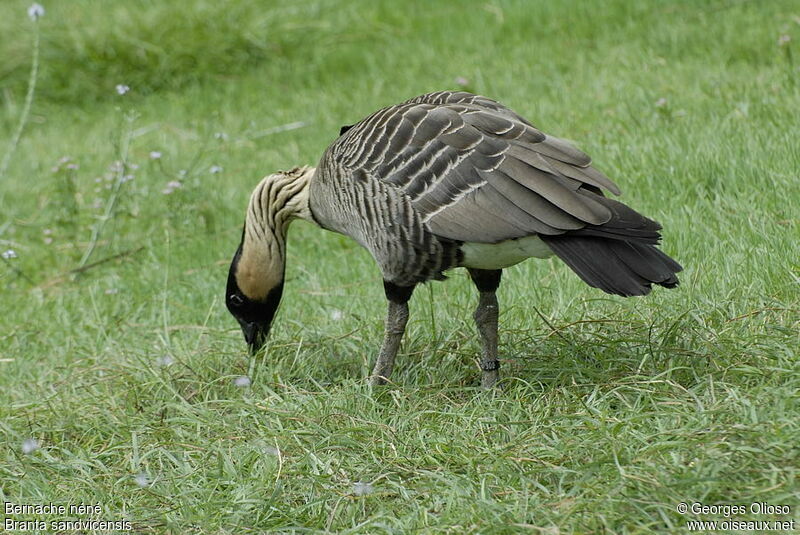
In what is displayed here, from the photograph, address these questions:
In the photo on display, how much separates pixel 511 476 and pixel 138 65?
8.96 meters

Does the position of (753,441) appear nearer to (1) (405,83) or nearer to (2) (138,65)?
(1) (405,83)

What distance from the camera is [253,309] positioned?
5.67 metres

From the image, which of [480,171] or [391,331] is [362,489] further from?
[480,171]

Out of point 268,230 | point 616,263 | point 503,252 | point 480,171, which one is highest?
point 480,171

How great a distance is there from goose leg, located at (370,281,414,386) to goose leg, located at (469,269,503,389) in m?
0.36

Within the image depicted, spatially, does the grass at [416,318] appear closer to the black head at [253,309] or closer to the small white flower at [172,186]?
the small white flower at [172,186]

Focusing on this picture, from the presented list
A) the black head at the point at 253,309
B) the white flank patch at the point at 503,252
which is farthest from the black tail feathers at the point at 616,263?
the black head at the point at 253,309

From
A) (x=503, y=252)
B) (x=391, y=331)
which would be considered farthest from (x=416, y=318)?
(x=503, y=252)

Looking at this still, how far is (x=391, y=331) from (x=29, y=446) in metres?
1.80

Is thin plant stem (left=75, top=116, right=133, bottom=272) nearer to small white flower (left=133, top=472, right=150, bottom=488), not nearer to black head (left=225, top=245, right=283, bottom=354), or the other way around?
black head (left=225, top=245, right=283, bottom=354)

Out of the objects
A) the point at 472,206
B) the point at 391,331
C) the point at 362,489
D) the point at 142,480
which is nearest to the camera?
the point at 362,489

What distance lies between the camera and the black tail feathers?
4.16m

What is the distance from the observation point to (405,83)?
10.1m

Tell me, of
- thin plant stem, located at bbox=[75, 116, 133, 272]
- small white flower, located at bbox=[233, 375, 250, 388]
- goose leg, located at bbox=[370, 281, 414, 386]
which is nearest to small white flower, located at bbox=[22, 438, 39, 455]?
small white flower, located at bbox=[233, 375, 250, 388]
